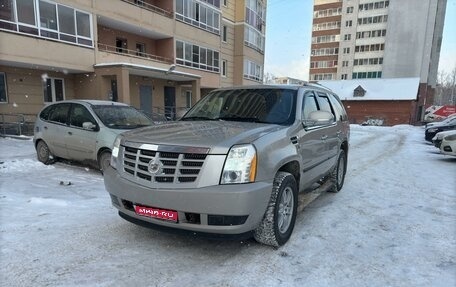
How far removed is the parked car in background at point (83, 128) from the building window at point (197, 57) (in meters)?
15.1

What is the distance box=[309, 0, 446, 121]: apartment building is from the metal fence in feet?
176

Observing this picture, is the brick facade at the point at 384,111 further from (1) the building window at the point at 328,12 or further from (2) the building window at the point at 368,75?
(1) the building window at the point at 328,12

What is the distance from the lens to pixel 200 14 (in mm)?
23703

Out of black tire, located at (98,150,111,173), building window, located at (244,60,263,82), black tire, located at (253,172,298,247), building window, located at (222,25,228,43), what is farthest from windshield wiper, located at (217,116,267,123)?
building window, located at (244,60,263,82)

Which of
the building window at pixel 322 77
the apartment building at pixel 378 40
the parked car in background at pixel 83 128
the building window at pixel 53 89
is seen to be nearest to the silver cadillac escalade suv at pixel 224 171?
the parked car in background at pixel 83 128

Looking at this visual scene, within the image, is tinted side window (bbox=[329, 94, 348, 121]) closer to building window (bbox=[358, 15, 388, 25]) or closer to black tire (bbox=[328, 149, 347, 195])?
black tire (bbox=[328, 149, 347, 195])

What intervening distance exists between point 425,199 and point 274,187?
149 inches

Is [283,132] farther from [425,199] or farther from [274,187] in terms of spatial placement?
[425,199]

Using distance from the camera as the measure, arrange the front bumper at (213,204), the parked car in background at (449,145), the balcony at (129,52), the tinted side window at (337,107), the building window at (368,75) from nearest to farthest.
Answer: the front bumper at (213,204) < the tinted side window at (337,107) < the parked car in background at (449,145) < the balcony at (129,52) < the building window at (368,75)

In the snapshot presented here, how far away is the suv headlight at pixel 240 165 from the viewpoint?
9.53ft

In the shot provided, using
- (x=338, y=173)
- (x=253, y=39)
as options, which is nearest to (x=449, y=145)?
(x=338, y=173)

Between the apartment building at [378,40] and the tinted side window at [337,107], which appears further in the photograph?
the apartment building at [378,40]

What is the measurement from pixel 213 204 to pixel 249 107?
179cm

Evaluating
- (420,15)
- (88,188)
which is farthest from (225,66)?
(420,15)
